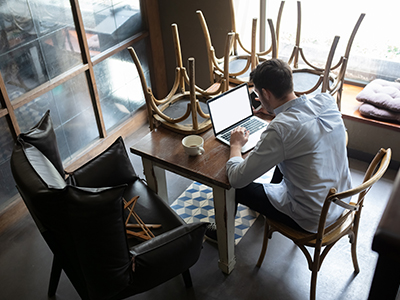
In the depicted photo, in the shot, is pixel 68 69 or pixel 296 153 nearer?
pixel 296 153

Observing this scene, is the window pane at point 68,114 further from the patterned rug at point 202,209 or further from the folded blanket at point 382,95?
the folded blanket at point 382,95

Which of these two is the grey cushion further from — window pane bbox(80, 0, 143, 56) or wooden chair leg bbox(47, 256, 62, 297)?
window pane bbox(80, 0, 143, 56)

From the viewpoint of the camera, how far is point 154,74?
3.80 metres

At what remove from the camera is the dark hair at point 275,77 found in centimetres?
182

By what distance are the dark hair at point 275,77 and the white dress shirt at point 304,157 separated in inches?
3.0

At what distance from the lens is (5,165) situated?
2.62 metres

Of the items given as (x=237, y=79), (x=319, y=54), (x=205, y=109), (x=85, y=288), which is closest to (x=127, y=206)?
(x=85, y=288)

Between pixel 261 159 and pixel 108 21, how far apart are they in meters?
2.07

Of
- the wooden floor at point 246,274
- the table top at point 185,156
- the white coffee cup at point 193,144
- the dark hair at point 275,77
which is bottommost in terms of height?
the wooden floor at point 246,274

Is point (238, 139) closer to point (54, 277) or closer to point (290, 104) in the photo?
point (290, 104)

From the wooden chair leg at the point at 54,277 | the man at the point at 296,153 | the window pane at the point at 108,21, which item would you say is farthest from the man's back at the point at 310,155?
the window pane at the point at 108,21

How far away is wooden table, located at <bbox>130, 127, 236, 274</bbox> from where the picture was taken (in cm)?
194

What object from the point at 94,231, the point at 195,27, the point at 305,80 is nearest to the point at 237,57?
the point at 305,80

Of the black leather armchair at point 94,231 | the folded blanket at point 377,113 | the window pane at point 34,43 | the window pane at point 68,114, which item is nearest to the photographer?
the black leather armchair at point 94,231
